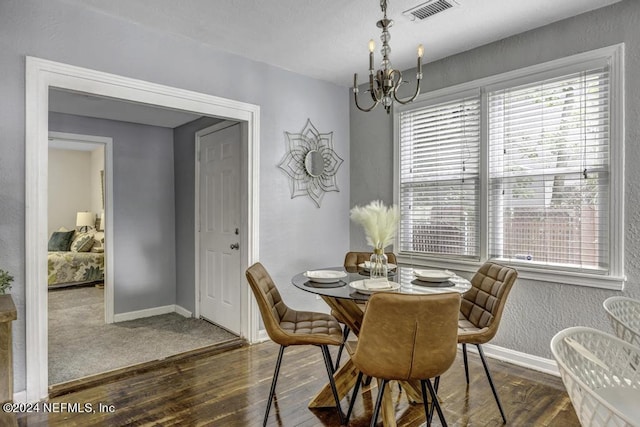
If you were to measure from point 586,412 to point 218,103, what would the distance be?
3.06 meters

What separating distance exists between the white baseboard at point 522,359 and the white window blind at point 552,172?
0.71 meters

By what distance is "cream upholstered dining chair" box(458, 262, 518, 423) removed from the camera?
2.23 m

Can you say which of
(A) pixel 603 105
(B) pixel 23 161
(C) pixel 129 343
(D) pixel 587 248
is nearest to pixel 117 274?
(C) pixel 129 343

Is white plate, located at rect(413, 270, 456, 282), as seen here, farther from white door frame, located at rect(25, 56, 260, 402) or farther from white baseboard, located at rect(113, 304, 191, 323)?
white baseboard, located at rect(113, 304, 191, 323)

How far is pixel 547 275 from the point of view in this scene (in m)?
2.84

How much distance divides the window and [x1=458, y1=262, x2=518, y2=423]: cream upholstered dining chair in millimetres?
582

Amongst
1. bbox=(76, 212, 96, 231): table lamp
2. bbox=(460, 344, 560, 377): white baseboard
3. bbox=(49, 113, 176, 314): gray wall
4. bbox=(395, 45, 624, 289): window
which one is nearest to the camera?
bbox=(395, 45, 624, 289): window

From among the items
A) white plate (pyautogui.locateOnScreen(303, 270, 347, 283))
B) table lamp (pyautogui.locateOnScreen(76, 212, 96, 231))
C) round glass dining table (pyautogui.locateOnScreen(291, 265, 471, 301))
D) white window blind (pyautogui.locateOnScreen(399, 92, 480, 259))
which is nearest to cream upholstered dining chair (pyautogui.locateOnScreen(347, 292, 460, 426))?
round glass dining table (pyautogui.locateOnScreen(291, 265, 471, 301))

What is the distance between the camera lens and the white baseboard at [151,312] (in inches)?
172

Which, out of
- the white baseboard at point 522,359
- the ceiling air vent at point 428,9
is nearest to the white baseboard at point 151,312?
the white baseboard at point 522,359

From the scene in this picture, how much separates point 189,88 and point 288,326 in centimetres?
199

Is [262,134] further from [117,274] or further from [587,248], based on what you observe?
[587,248]

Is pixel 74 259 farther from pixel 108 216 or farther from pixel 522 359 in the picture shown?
pixel 522 359

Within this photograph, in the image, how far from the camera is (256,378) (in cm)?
277
